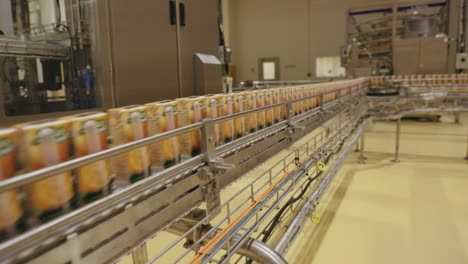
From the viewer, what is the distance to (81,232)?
543 mm

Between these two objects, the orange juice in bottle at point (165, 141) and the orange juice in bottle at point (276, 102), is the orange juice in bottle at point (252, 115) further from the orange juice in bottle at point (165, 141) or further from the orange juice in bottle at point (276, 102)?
the orange juice in bottle at point (165, 141)

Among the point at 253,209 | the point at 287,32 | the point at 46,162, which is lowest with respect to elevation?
the point at 253,209

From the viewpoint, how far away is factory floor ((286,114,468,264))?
1957 mm

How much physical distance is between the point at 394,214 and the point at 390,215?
4cm

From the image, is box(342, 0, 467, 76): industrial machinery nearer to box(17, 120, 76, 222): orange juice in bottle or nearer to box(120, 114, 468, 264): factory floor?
box(120, 114, 468, 264): factory floor

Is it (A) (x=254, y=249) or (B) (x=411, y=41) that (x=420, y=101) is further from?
(B) (x=411, y=41)

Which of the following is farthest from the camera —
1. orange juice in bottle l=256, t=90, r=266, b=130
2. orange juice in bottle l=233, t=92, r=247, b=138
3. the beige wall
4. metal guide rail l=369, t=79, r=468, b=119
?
the beige wall

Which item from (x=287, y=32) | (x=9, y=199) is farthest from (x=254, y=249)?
(x=287, y=32)

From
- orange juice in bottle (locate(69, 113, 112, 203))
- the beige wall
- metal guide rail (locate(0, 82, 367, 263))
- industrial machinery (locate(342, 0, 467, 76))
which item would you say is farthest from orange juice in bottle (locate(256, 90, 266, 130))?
the beige wall

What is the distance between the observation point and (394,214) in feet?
8.13

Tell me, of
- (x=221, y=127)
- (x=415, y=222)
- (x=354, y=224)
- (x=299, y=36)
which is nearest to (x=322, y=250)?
(x=354, y=224)

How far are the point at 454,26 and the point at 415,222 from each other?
6.87 m

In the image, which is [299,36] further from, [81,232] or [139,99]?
[81,232]

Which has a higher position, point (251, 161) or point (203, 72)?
point (203, 72)
